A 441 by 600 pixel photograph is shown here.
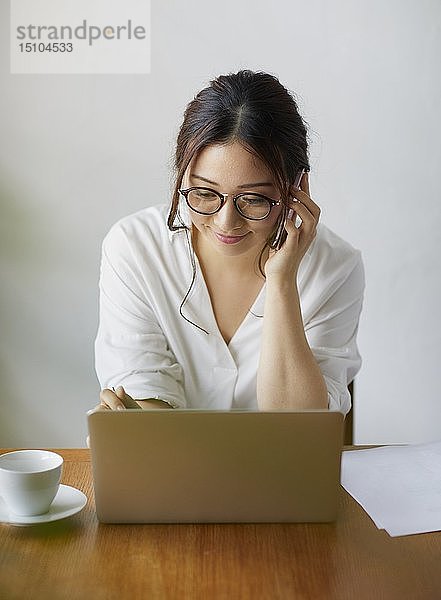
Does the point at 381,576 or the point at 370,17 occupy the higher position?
the point at 370,17

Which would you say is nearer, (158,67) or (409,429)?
(158,67)

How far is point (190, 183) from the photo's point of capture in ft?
5.57

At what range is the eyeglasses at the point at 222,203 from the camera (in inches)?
65.3

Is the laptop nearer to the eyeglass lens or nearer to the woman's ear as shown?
the eyeglass lens

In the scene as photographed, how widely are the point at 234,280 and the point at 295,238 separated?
0.66 ft

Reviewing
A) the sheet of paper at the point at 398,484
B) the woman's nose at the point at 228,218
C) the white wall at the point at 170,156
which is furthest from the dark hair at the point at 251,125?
the white wall at the point at 170,156

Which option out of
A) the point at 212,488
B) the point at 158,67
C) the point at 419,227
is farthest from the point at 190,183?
the point at 419,227

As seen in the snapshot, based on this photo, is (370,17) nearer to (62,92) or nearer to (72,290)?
(62,92)

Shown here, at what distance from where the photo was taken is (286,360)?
1691mm

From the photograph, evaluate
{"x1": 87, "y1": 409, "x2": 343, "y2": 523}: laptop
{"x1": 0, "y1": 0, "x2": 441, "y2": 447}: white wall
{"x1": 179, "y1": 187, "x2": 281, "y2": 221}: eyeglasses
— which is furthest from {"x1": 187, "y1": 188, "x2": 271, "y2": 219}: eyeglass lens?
{"x1": 0, "y1": 0, "x2": 441, "y2": 447}: white wall

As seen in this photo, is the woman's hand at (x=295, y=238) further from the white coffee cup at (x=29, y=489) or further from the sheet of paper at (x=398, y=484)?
the white coffee cup at (x=29, y=489)

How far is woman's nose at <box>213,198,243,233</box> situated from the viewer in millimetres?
1652

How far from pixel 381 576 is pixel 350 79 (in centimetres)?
194

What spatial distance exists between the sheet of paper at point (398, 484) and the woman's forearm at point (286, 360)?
15 cm
